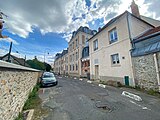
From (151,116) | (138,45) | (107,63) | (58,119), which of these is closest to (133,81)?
(138,45)

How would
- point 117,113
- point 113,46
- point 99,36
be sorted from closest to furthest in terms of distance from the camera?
1. point 117,113
2. point 113,46
3. point 99,36

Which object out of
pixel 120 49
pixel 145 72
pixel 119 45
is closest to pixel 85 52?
pixel 119 45

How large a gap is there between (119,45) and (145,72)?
13.5 ft

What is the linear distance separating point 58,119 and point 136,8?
14815 mm

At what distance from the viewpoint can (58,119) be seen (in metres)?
3.95

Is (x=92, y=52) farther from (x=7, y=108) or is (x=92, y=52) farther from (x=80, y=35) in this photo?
(x=7, y=108)

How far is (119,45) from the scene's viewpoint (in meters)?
11.6

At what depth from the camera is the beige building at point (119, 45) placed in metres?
10.5

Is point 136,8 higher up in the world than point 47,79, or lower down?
higher up

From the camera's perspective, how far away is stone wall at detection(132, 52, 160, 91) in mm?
7879

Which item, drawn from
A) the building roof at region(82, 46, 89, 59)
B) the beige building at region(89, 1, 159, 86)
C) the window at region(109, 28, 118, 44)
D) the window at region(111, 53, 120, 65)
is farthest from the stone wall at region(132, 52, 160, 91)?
the building roof at region(82, 46, 89, 59)

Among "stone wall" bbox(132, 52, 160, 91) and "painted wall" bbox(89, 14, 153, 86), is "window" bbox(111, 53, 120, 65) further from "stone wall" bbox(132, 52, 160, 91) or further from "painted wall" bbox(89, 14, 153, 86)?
"stone wall" bbox(132, 52, 160, 91)

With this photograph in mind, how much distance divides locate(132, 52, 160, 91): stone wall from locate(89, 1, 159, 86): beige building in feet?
1.78

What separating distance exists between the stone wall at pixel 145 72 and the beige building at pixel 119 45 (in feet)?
1.78
